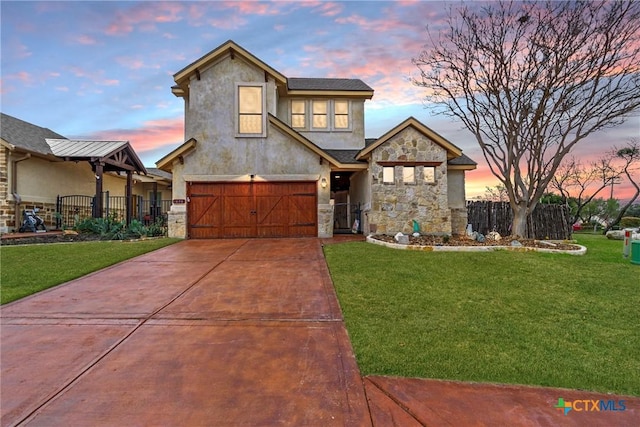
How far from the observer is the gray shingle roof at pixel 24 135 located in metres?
14.1

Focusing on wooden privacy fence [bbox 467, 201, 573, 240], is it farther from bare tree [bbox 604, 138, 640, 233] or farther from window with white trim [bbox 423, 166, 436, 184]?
bare tree [bbox 604, 138, 640, 233]

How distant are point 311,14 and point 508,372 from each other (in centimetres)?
1223

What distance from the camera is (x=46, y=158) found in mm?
15367

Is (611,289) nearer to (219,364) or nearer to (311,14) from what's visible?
(219,364)

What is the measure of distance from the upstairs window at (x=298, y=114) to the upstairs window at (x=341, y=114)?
1.41 meters

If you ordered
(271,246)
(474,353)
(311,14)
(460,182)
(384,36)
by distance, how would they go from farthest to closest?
(460,182) < (384,36) < (311,14) < (271,246) < (474,353)

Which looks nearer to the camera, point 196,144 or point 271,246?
point 271,246

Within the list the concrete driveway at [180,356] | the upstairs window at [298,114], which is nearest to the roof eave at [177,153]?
the upstairs window at [298,114]

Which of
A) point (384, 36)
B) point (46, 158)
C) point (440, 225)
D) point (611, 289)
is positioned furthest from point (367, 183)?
point (46, 158)

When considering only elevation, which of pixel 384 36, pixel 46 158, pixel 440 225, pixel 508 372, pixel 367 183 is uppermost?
pixel 384 36

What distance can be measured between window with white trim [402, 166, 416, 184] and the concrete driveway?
25.2ft

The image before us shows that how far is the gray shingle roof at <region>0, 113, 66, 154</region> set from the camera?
46.3ft

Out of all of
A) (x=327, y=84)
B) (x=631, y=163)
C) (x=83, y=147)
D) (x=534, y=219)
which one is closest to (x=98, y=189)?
(x=83, y=147)

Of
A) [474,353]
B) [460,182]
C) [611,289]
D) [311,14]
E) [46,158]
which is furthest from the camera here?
[46,158]
